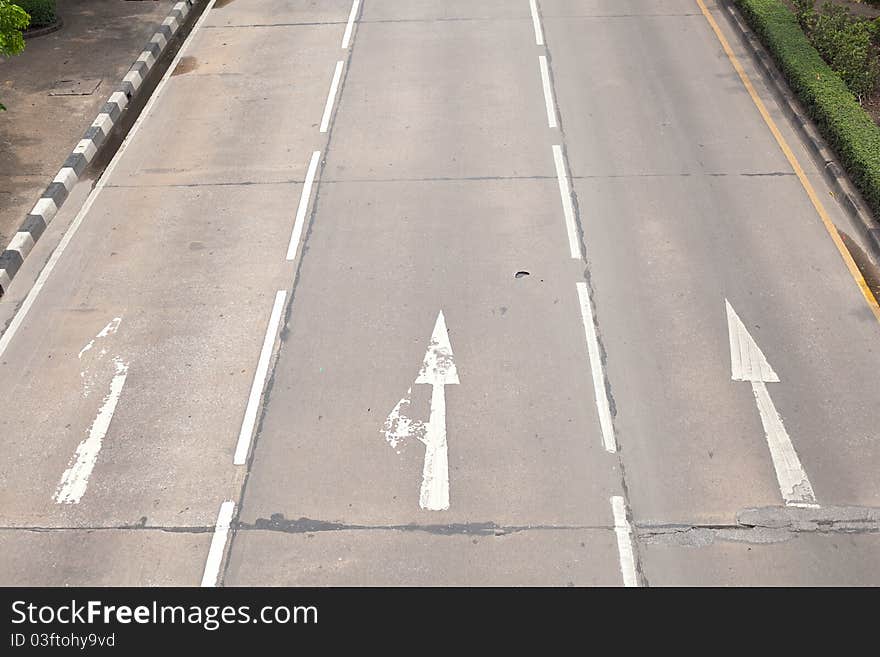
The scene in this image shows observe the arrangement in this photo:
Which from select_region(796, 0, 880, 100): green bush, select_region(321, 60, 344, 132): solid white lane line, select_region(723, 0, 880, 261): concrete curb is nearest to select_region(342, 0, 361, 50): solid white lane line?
select_region(321, 60, 344, 132): solid white lane line

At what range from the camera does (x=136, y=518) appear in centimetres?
869

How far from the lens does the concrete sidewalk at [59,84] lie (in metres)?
13.9

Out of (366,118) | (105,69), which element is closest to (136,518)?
(366,118)

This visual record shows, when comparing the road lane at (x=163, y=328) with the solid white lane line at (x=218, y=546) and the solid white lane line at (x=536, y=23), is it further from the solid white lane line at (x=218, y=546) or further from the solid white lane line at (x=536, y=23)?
the solid white lane line at (x=536, y=23)

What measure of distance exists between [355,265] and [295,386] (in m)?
2.37

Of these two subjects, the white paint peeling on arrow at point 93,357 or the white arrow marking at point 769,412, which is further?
the white paint peeling on arrow at point 93,357

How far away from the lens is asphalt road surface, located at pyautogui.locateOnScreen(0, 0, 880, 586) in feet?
27.6

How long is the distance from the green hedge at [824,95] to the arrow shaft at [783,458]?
425 centimetres

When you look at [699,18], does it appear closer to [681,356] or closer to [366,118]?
[366,118]

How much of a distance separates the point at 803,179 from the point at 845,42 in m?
4.38

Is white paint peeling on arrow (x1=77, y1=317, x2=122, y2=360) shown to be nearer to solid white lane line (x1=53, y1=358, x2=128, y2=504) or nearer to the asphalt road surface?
the asphalt road surface

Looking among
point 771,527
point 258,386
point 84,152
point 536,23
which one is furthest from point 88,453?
point 536,23

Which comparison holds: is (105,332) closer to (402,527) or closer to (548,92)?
(402,527)

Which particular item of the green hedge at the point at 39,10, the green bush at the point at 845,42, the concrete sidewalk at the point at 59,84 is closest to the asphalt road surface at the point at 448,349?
the concrete sidewalk at the point at 59,84
